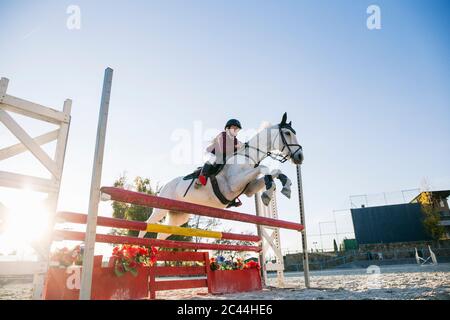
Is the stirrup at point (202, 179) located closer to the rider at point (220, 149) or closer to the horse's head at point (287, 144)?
the rider at point (220, 149)

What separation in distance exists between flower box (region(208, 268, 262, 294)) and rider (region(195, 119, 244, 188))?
1.31 metres

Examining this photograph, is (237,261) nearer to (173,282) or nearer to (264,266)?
(264,266)

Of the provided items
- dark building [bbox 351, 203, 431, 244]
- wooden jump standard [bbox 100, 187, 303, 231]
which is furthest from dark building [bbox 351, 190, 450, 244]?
wooden jump standard [bbox 100, 187, 303, 231]

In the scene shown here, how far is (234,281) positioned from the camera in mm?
4230

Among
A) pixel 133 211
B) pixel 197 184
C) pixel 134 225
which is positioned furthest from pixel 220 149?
pixel 133 211

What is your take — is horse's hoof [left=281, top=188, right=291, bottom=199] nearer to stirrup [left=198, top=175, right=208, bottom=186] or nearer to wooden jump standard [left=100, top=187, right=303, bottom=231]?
wooden jump standard [left=100, top=187, right=303, bottom=231]

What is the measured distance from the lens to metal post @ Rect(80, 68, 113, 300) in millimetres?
1731

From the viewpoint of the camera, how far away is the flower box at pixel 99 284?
2.49m

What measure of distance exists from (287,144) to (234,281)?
7.09 feet

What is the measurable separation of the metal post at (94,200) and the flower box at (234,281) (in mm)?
2394

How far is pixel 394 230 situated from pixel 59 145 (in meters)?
28.9

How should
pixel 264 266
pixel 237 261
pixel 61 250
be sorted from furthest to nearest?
pixel 264 266
pixel 237 261
pixel 61 250
